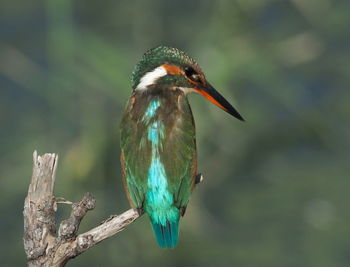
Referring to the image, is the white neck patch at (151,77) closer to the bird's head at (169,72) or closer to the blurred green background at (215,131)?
the bird's head at (169,72)

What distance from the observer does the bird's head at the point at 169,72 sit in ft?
13.0

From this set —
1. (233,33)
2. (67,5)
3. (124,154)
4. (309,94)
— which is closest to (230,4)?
(233,33)

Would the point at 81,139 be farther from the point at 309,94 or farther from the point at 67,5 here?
the point at 309,94

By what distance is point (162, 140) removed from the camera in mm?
3725

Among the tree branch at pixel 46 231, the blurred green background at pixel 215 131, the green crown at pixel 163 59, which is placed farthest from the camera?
the blurred green background at pixel 215 131

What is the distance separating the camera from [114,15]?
6.98 meters

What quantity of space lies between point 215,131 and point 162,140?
2.11 metres

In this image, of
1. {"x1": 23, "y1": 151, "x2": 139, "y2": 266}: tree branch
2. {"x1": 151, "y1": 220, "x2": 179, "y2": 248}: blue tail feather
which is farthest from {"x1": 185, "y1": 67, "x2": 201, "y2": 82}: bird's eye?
{"x1": 23, "y1": 151, "x2": 139, "y2": 266}: tree branch

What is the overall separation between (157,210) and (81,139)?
2070mm

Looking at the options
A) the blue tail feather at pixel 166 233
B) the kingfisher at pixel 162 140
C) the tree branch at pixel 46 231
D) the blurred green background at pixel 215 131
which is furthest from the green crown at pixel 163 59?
the blurred green background at pixel 215 131

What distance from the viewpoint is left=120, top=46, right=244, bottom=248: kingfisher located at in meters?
3.65

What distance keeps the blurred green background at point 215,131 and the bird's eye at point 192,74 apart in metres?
1.37

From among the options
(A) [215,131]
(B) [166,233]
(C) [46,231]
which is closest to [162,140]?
(B) [166,233]

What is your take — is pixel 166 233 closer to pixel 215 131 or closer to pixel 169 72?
pixel 169 72
